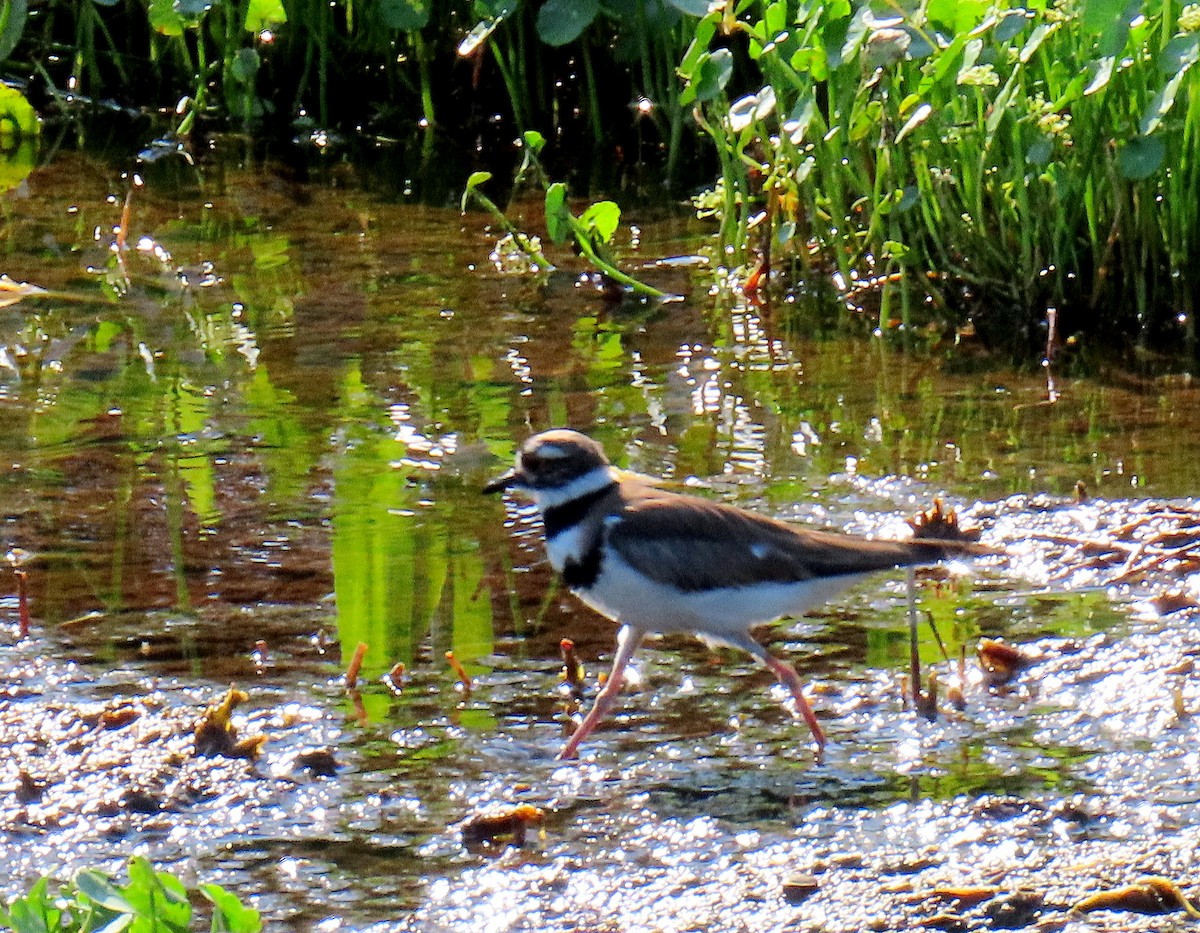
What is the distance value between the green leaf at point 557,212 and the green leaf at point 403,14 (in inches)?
114

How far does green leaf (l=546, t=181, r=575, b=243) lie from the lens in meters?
7.69

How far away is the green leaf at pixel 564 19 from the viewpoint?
31.5 ft

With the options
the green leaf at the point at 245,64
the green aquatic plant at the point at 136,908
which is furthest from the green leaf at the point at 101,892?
the green leaf at the point at 245,64

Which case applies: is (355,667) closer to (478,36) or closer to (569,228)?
(569,228)

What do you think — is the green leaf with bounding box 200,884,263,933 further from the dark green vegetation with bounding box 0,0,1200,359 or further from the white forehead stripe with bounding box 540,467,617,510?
the dark green vegetation with bounding box 0,0,1200,359

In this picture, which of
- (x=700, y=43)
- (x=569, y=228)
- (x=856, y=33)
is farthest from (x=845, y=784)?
(x=569, y=228)

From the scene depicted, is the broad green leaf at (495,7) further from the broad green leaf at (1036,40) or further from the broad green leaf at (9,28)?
the broad green leaf at (1036,40)

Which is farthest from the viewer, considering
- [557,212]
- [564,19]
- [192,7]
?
[192,7]

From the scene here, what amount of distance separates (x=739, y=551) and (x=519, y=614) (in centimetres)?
86

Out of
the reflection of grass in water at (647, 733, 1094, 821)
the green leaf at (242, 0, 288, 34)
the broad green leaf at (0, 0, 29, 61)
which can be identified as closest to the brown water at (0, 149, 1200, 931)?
the reflection of grass in water at (647, 733, 1094, 821)

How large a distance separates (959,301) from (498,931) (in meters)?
4.84

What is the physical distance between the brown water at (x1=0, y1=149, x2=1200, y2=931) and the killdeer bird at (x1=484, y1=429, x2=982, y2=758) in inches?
8.1

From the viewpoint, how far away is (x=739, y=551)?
4.78 metres

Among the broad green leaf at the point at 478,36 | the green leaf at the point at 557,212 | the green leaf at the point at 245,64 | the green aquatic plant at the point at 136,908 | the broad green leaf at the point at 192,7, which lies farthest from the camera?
the green leaf at the point at 245,64
